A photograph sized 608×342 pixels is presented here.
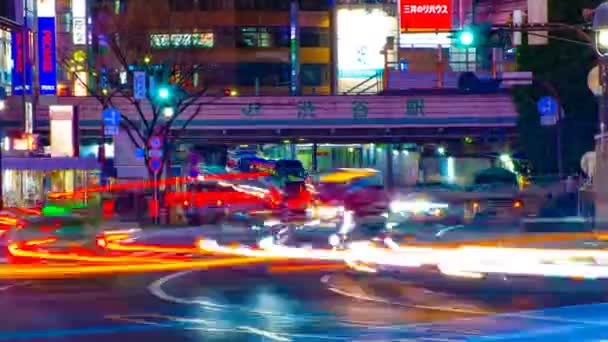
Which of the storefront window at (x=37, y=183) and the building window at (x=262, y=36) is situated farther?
the building window at (x=262, y=36)

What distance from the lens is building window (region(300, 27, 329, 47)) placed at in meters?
89.9

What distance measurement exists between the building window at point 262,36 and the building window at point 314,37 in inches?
→ 63.0

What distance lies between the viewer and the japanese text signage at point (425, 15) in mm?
65875

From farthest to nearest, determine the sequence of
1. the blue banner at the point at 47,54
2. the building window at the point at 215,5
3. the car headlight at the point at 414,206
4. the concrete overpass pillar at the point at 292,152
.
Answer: the building window at the point at 215,5, the concrete overpass pillar at the point at 292,152, the blue banner at the point at 47,54, the car headlight at the point at 414,206

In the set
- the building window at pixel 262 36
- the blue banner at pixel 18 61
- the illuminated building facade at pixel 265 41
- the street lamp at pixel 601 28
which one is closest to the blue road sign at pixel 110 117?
the blue banner at pixel 18 61

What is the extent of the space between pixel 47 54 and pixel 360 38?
36.3m

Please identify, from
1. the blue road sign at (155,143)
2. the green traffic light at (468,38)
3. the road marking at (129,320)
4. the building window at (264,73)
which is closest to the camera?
the road marking at (129,320)

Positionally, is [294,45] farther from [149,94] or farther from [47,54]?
[149,94]

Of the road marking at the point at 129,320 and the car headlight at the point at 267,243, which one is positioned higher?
the road marking at the point at 129,320

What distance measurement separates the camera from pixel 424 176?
232ft

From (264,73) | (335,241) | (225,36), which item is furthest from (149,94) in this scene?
(264,73)

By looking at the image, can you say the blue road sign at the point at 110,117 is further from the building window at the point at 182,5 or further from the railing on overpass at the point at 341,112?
the building window at the point at 182,5

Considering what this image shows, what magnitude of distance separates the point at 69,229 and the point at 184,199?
15995mm

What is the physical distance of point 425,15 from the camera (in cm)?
6656
